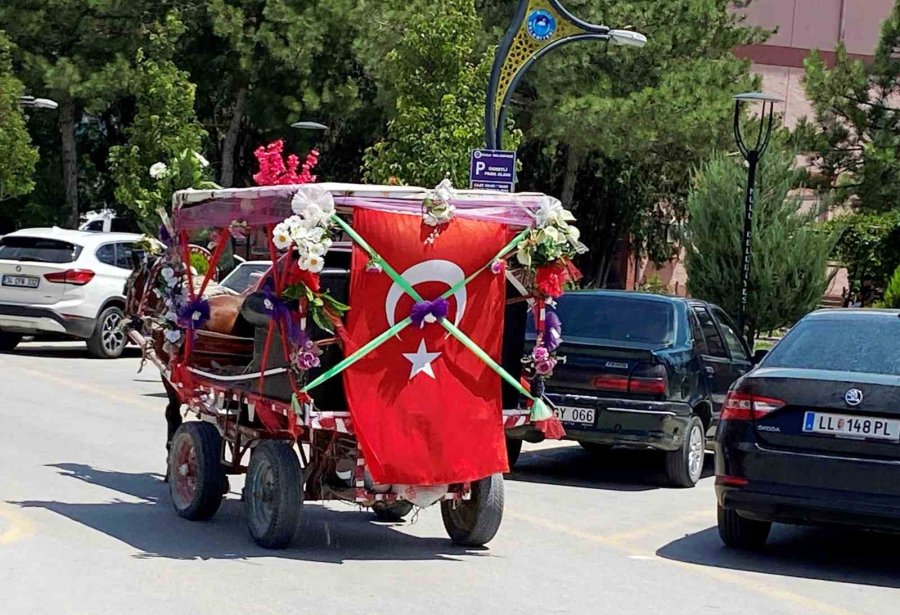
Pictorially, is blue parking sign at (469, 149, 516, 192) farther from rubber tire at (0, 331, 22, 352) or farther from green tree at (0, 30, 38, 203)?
green tree at (0, 30, 38, 203)

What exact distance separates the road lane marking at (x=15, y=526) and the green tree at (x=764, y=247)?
16749 millimetres

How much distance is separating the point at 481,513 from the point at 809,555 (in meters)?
2.25

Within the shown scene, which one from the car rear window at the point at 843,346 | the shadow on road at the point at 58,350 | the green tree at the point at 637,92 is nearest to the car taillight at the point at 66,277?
the shadow on road at the point at 58,350

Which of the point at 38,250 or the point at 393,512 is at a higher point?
the point at 38,250

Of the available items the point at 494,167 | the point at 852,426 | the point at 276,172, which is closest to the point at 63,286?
the point at 494,167

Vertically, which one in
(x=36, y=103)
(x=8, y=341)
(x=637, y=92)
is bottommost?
(x=8, y=341)

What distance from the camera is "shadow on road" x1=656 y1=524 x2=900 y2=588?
9359mm

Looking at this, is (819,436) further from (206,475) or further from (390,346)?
(206,475)

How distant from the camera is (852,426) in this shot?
8961 millimetres

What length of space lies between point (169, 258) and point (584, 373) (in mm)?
3732

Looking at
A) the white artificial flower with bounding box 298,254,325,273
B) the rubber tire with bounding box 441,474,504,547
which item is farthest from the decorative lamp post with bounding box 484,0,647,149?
the white artificial flower with bounding box 298,254,325,273

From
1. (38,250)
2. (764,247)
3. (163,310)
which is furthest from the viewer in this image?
(764,247)

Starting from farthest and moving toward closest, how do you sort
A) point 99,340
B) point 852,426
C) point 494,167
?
point 99,340 → point 494,167 → point 852,426

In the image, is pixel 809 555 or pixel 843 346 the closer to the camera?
pixel 843 346
